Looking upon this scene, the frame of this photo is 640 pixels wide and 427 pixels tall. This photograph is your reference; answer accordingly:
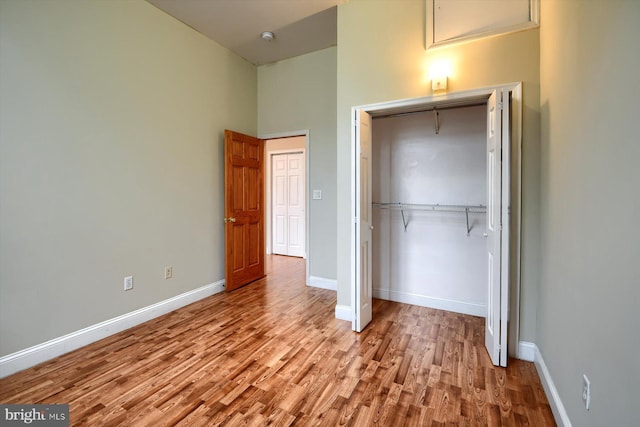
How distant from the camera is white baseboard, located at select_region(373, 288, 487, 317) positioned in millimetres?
3018

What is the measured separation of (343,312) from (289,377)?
1073 mm

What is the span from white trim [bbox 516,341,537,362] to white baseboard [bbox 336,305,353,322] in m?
1.42

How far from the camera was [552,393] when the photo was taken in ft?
5.58

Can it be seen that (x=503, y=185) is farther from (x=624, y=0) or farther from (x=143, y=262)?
(x=143, y=262)

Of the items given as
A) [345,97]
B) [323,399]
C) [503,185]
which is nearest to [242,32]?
[345,97]

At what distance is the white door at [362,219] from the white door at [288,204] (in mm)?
3318

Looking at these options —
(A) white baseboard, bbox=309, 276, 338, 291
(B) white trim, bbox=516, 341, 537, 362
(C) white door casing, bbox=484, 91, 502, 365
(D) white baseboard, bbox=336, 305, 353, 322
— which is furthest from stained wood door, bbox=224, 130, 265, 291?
(B) white trim, bbox=516, 341, 537, 362

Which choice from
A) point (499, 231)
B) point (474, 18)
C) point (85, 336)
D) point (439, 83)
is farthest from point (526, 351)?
point (85, 336)

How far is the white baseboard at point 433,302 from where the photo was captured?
3018 mm

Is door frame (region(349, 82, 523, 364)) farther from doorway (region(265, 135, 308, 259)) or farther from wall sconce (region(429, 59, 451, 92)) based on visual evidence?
doorway (region(265, 135, 308, 259))

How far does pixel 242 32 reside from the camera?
3488mm

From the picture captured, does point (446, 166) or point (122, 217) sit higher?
point (446, 166)

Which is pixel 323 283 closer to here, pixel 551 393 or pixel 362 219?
pixel 362 219

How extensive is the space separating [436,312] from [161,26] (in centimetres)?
423
